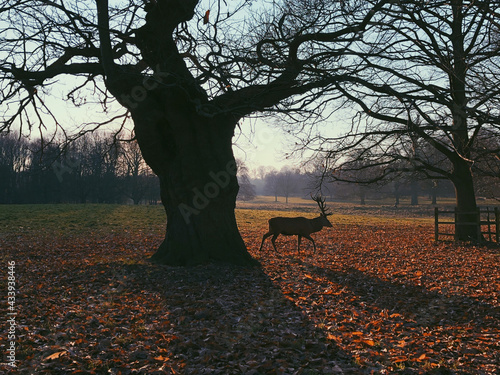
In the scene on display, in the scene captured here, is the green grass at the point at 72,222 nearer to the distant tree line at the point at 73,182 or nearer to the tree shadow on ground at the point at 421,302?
the tree shadow on ground at the point at 421,302

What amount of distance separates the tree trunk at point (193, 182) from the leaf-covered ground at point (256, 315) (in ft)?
2.51

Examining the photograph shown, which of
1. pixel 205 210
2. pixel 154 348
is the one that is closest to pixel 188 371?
pixel 154 348

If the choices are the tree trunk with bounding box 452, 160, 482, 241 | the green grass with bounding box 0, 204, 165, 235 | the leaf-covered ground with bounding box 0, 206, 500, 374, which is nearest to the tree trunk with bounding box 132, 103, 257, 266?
the leaf-covered ground with bounding box 0, 206, 500, 374

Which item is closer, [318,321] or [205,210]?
[318,321]

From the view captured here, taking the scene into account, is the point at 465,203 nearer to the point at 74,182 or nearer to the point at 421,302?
the point at 421,302

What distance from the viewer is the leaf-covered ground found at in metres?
4.91

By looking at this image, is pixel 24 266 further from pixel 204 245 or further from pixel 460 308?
pixel 460 308

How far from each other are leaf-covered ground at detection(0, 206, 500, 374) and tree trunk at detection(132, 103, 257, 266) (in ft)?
2.51

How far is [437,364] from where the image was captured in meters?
4.84

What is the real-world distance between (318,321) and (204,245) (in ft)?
15.8

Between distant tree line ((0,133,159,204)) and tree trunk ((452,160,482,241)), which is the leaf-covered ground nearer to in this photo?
tree trunk ((452,160,482,241))

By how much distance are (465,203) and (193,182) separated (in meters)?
14.2

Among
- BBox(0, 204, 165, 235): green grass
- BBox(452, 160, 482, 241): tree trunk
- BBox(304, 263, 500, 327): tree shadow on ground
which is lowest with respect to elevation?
BBox(304, 263, 500, 327): tree shadow on ground

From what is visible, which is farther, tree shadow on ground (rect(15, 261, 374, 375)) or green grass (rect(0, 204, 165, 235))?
green grass (rect(0, 204, 165, 235))
